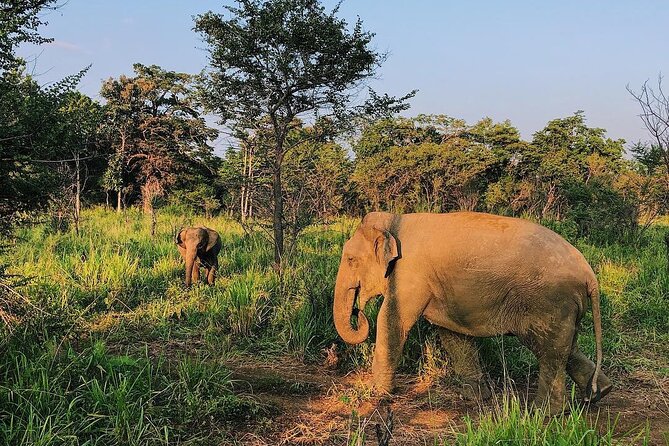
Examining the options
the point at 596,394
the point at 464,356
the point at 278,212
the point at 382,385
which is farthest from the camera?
the point at 278,212

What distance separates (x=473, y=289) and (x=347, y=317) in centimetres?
120

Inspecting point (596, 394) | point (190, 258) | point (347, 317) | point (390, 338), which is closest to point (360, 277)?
point (347, 317)

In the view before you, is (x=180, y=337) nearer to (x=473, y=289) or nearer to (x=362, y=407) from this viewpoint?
(x=362, y=407)

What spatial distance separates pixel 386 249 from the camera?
14.3 feet

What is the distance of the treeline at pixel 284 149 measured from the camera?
4.67 metres

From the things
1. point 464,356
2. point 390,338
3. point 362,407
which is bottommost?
point 362,407

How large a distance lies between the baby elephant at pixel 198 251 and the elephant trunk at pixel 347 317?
13.5 feet

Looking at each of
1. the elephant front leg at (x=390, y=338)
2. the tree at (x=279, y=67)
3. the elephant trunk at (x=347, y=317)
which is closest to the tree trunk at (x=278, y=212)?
the tree at (x=279, y=67)

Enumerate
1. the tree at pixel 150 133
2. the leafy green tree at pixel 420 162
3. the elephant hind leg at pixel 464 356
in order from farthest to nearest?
the tree at pixel 150 133
the leafy green tree at pixel 420 162
the elephant hind leg at pixel 464 356

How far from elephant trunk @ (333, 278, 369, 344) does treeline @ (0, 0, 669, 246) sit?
252cm

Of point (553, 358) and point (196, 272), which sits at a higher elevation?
point (553, 358)

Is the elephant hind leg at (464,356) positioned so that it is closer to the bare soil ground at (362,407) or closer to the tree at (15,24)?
the bare soil ground at (362,407)

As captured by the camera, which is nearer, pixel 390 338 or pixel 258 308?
pixel 390 338

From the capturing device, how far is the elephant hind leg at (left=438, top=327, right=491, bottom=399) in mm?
4605
